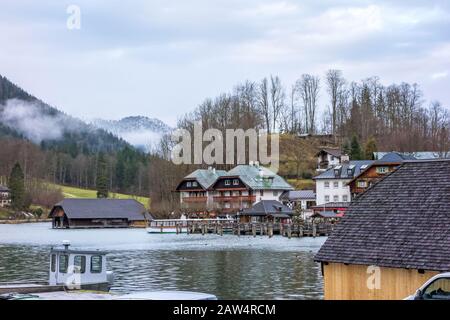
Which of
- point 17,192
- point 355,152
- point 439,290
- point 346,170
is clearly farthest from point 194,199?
point 439,290

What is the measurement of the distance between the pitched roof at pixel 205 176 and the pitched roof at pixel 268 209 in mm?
12261

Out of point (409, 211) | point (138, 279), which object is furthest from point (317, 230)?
point (409, 211)

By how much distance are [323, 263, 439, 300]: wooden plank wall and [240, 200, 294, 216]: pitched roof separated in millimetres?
68681

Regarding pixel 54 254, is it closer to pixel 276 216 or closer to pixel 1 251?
pixel 1 251

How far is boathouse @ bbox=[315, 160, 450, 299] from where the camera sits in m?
16.9

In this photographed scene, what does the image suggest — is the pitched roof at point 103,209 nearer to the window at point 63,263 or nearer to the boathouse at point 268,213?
the boathouse at point 268,213

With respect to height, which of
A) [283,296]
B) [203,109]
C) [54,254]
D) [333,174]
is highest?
[203,109]

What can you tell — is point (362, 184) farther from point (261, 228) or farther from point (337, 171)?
point (261, 228)

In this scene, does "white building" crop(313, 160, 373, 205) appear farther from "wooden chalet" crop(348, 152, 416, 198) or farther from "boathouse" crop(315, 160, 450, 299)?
"boathouse" crop(315, 160, 450, 299)

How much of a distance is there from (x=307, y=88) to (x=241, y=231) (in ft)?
183

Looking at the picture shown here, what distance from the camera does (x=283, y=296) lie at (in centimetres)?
2733

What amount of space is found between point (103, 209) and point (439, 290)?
319ft

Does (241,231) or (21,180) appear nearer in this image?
(241,231)
